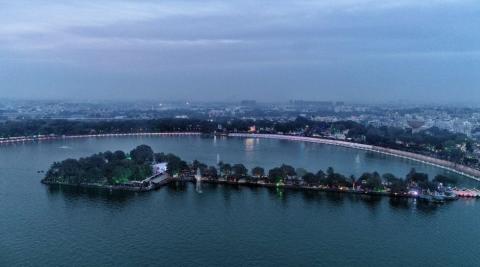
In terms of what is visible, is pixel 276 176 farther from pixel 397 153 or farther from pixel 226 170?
pixel 397 153

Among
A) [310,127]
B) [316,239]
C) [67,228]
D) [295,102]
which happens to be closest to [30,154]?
[67,228]

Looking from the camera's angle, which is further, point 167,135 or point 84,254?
point 167,135

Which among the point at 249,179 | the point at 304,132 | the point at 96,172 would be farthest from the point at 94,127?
the point at 249,179

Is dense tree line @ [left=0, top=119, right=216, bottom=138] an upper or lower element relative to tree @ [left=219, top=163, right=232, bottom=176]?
upper

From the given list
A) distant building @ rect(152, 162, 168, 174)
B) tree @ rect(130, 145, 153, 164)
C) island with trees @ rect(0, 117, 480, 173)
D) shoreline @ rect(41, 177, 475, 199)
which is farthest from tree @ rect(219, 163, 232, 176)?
island with trees @ rect(0, 117, 480, 173)

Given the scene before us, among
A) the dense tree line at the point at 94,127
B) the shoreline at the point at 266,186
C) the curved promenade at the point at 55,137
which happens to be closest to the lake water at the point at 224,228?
the shoreline at the point at 266,186

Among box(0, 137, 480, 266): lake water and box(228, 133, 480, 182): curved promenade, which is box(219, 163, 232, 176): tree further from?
box(228, 133, 480, 182): curved promenade

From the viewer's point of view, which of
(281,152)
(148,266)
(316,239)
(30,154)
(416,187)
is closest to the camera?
(148,266)

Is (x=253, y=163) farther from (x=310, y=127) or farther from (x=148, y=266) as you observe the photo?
(x=310, y=127)
